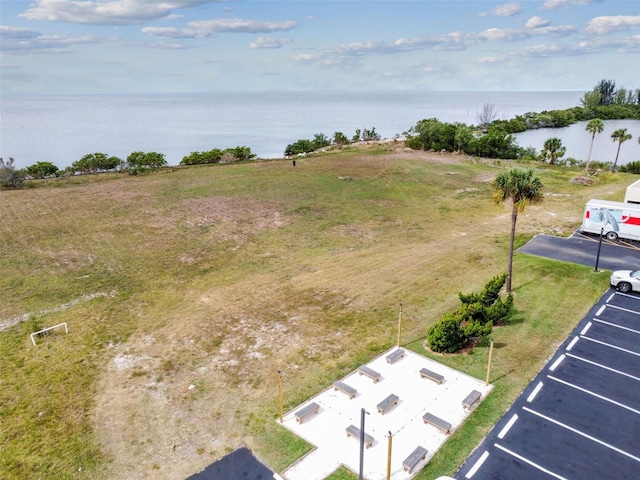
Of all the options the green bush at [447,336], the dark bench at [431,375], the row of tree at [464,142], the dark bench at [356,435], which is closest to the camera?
the dark bench at [356,435]

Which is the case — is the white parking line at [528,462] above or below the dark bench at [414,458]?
below

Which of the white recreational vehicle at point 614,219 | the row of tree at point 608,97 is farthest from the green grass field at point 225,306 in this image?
the row of tree at point 608,97

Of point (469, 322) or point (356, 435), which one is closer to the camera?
point (356, 435)

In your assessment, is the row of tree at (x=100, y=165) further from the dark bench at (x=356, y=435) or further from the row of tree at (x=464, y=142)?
the dark bench at (x=356, y=435)

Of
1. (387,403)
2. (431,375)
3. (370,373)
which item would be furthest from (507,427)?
(370,373)

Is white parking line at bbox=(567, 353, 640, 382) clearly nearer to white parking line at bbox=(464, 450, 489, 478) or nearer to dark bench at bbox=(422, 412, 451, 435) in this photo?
white parking line at bbox=(464, 450, 489, 478)

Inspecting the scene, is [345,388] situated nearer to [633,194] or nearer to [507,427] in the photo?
[507,427]
